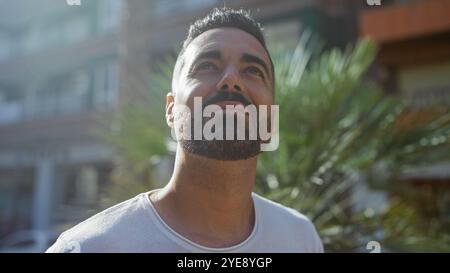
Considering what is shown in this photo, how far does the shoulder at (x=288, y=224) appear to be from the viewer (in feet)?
4.55

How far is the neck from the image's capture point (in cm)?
129

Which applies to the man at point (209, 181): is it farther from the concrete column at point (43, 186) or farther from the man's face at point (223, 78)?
the concrete column at point (43, 186)

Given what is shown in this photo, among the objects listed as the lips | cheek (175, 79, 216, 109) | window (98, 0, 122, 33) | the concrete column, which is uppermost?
window (98, 0, 122, 33)

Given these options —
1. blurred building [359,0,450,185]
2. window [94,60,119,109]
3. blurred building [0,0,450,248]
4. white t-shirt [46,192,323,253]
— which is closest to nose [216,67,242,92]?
white t-shirt [46,192,323,253]

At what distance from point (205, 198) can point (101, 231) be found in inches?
12.1

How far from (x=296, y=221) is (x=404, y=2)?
6301mm

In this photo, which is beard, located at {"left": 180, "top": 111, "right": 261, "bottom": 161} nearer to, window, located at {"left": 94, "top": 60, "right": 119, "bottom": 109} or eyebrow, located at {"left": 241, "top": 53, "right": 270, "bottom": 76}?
eyebrow, located at {"left": 241, "top": 53, "right": 270, "bottom": 76}

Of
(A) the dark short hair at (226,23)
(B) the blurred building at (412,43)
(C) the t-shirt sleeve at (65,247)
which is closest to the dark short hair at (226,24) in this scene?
(A) the dark short hair at (226,23)

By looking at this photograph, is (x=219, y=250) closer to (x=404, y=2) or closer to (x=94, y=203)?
(x=94, y=203)

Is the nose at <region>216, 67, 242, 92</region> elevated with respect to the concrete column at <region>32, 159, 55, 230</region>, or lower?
lower
